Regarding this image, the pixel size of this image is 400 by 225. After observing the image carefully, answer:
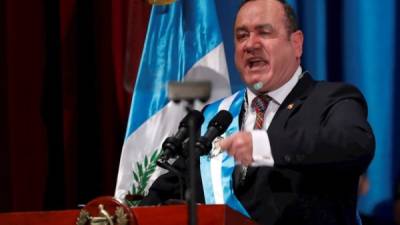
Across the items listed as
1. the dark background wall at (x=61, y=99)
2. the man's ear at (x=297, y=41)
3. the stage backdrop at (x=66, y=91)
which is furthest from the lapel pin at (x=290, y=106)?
the dark background wall at (x=61, y=99)

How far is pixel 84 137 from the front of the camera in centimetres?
289

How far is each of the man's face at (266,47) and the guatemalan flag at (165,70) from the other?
1.28 feet

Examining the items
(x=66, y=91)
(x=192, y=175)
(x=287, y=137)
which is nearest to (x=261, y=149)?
(x=287, y=137)

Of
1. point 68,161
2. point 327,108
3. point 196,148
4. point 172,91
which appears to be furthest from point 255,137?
point 68,161

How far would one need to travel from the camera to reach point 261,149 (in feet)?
4.99

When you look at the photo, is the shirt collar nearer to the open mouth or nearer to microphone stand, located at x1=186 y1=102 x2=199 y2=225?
the open mouth

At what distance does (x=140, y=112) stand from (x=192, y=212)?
1412 millimetres

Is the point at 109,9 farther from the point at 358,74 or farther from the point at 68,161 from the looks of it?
the point at 358,74

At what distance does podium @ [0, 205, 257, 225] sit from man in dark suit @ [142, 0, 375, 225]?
12 centimetres

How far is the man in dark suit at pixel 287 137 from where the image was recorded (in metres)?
1.58

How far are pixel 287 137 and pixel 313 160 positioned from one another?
82 mm

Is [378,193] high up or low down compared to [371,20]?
down

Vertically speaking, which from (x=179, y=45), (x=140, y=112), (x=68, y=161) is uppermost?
(x=179, y=45)

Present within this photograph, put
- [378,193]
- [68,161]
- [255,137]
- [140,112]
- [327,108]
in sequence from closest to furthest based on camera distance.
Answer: [255,137] < [327,108] < [378,193] < [140,112] < [68,161]
